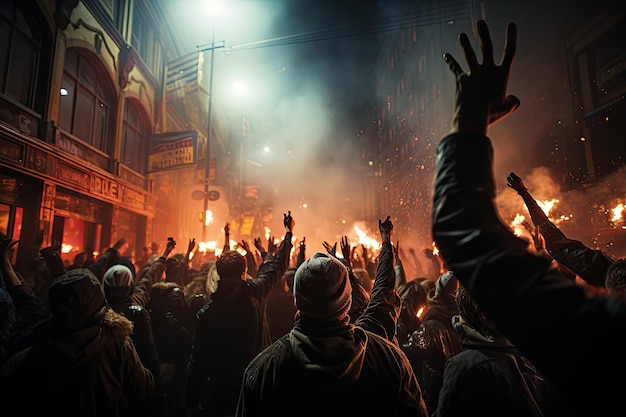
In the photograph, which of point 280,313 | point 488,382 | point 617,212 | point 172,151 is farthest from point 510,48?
point 172,151

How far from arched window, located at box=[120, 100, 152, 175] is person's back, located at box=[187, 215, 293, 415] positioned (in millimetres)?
12976

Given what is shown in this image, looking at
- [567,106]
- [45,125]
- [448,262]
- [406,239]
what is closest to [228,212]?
[406,239]

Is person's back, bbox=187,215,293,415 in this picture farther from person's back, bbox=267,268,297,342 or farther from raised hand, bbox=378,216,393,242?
raised hand, bbox=378,216,393,242

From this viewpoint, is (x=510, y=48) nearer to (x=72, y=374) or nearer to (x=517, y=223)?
(x=72, y=374)

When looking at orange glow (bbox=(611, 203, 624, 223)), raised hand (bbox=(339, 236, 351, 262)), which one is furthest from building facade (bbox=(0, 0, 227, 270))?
orange glow (bbox=(611, 203, 624, 223))

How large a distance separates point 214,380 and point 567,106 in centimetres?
1473

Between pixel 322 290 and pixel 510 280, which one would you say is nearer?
pixel 510 280

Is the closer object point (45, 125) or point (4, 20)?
point (4, 20)

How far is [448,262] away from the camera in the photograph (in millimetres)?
821

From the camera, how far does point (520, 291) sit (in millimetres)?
712

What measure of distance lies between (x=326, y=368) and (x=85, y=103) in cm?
1342

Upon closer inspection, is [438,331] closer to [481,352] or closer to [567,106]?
[481,352]

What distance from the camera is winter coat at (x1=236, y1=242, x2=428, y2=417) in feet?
4.71

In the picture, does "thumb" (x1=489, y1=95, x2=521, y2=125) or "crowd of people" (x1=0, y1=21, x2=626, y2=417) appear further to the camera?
"thumb" (x1=489, y1=95, x2=521, y2=125)
